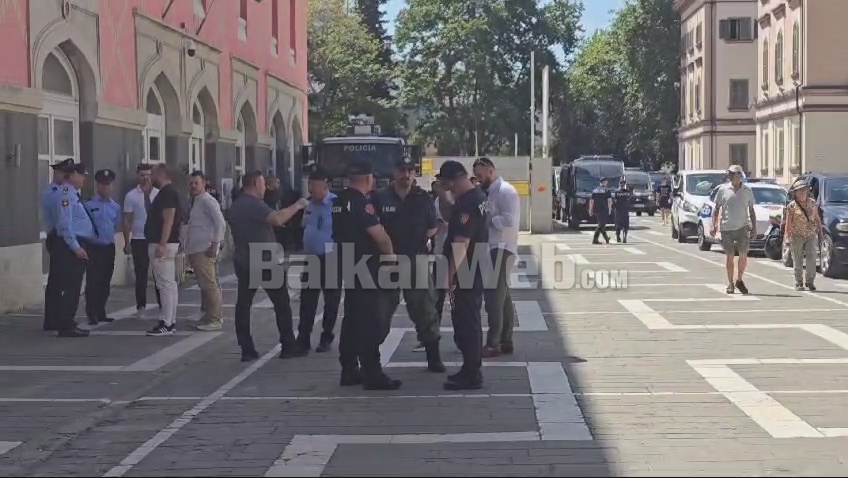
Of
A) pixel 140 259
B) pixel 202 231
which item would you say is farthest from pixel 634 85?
pixel 202 231

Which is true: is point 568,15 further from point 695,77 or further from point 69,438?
point 69,438

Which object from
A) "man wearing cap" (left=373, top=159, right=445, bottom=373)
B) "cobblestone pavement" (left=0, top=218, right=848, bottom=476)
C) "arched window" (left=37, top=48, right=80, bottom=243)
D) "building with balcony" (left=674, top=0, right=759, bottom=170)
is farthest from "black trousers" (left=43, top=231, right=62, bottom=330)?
"building with balcony" (left=674, top=0, right=759, bottom=170)

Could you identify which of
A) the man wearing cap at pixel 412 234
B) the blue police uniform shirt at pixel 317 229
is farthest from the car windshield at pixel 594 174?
the man wearing cap at pixel 412 234

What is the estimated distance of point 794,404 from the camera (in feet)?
29.5

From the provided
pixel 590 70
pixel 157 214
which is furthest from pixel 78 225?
pixel 590 70

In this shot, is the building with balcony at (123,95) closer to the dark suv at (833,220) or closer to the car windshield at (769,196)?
the dark suv at (833,220)

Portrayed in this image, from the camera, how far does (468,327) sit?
9758mm

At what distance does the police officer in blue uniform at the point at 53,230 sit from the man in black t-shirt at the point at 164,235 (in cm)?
100

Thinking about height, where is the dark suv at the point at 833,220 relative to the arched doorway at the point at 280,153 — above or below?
below

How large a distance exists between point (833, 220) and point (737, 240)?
148 inches

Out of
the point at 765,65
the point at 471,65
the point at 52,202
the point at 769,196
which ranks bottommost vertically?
the point at 52,202

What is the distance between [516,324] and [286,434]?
6.51 metres

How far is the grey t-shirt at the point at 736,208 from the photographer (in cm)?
1697

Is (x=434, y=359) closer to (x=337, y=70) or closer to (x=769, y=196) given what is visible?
(x=769, y=196)
